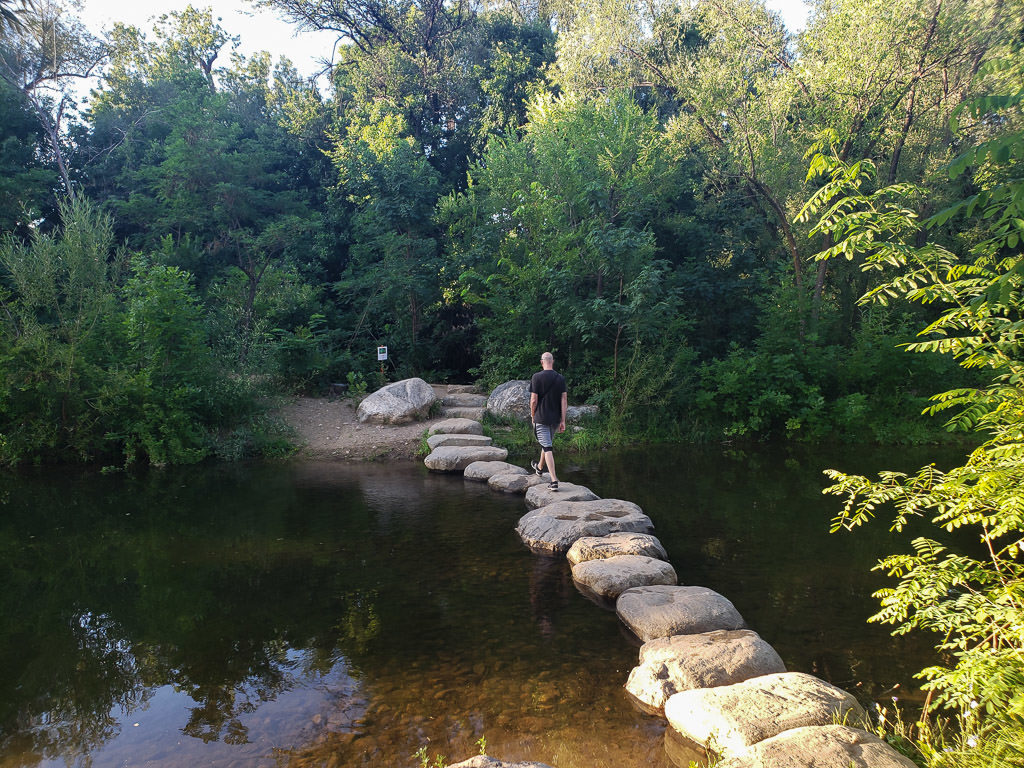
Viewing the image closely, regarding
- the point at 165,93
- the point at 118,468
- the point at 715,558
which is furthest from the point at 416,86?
the point at 715,558

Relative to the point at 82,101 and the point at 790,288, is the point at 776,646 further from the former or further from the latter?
the point at 82,101

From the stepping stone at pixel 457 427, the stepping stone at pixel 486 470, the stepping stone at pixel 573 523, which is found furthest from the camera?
the stepping stone at pixel 457 427

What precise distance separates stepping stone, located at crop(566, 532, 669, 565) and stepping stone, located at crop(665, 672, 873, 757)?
8.44ft

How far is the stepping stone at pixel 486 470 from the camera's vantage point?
34.2ft

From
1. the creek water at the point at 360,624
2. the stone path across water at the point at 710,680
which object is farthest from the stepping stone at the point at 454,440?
the stone path across water at the point at 710,680

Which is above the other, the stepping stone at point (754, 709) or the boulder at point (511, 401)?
the boulder at point (511, 401)

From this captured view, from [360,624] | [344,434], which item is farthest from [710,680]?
[344,434]

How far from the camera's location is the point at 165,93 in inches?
899

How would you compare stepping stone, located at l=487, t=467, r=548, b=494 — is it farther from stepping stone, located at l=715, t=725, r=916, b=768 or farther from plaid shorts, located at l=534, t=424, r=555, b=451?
stepping stone, located at l=715, t=725, r=916, b=768

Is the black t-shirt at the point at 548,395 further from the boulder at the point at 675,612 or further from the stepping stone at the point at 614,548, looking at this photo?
the boulder at the point at 675,612

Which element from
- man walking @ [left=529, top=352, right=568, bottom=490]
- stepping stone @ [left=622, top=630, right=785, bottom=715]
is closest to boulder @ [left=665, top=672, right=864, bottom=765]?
Result: stepping stone @ [left=622, top=630, right=785, bottom=715]

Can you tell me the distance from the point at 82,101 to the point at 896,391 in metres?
25.6

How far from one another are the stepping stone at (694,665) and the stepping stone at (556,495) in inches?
148

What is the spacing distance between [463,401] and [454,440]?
11.5 feet
